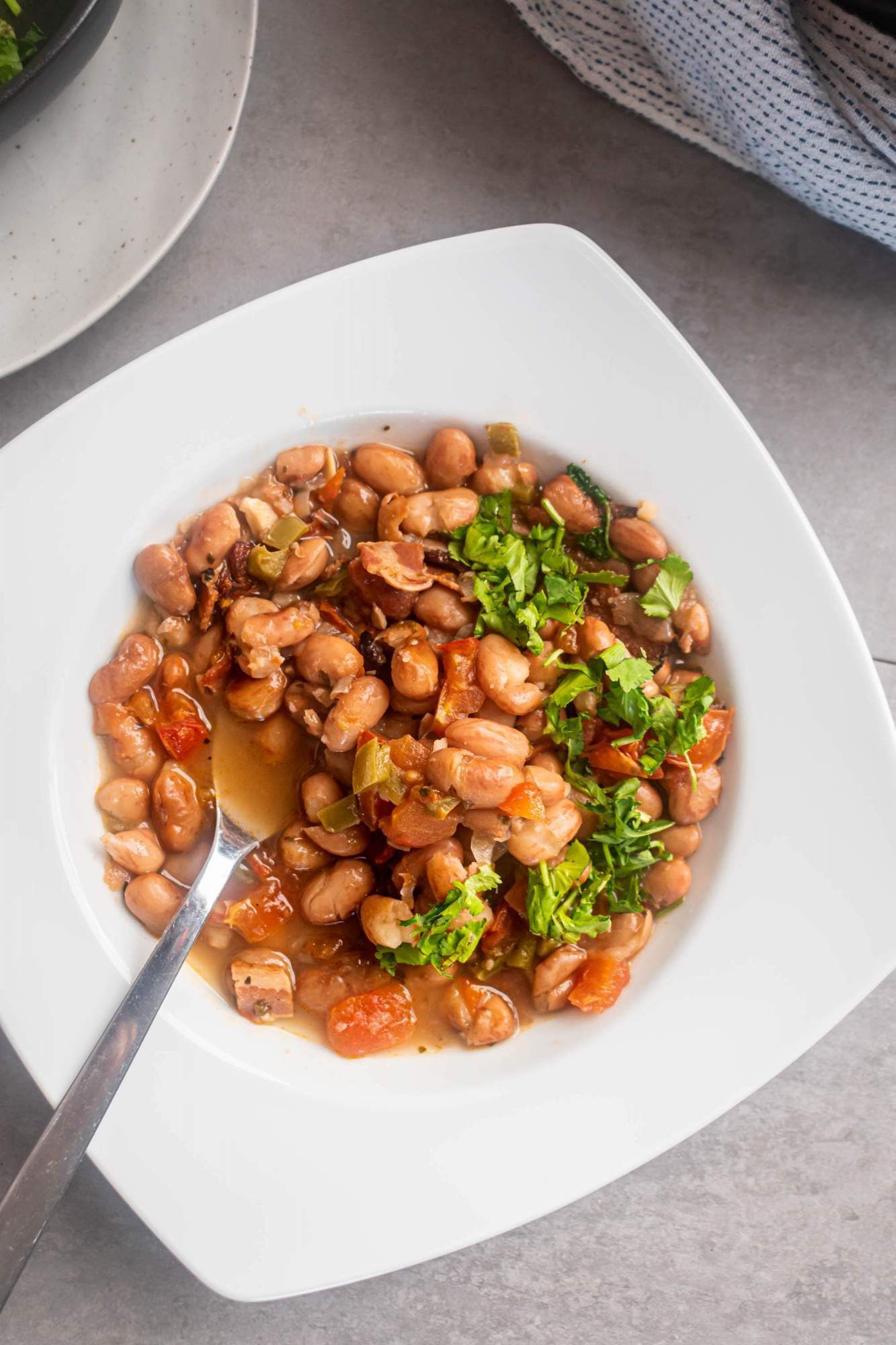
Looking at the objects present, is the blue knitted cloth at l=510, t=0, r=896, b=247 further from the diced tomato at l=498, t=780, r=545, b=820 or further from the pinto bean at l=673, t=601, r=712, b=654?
the diced tomato at l=498, t=780, r=545, b=820

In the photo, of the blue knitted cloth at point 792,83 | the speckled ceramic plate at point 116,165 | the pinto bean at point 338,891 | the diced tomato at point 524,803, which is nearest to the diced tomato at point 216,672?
the pinto bean at point 338,891

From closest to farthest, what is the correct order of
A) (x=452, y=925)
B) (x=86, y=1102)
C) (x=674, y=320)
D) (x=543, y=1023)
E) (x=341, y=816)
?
(x=86, y=1102), (x=452, y=925), (x=341, y=816), (x=543, y=1023), (x=674, y=320)

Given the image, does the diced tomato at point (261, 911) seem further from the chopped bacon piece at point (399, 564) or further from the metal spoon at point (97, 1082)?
the chopped bacon piece at point (399, 564)

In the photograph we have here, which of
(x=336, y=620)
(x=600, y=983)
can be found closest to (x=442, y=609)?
(x=336, y=620)

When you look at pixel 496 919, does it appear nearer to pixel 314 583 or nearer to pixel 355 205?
pixel 314 583

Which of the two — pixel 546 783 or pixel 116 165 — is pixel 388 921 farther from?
pixel 116 165

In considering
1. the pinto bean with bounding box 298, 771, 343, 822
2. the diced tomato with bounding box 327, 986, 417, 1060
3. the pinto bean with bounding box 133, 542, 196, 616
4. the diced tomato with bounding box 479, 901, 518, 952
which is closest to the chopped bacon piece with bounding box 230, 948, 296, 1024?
the diced tomato with bounding box 327, 986, 417, 1060
